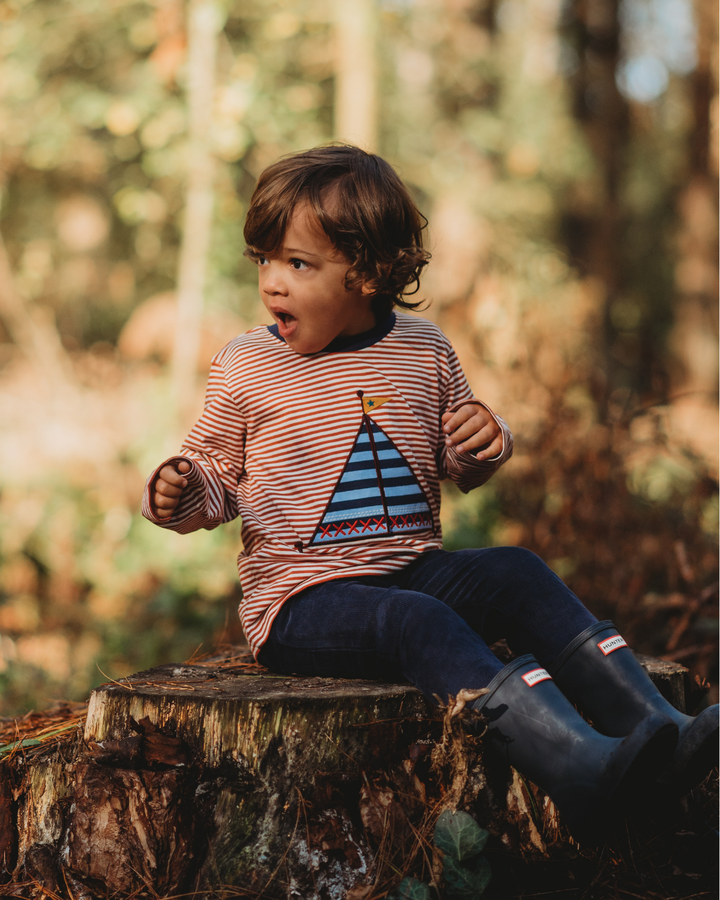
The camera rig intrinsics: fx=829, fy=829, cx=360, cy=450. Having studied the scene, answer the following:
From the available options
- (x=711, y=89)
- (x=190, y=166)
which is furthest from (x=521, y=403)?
(x=711, y=89)

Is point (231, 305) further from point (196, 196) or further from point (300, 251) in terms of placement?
point (300, 251)

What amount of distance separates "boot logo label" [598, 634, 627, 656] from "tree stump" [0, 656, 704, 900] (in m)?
0.36

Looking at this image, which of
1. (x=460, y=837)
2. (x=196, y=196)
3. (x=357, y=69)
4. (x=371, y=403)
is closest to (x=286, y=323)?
(x=371, y=403)

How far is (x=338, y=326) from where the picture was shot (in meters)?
2.24

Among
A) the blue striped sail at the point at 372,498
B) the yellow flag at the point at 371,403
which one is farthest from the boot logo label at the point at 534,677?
the yellow flag at the point at 371,403

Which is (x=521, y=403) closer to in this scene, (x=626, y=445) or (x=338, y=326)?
(x=626, y=445)

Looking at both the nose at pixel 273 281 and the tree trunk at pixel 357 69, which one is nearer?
the nose at pixel 273 281

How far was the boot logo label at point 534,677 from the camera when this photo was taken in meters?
1.74

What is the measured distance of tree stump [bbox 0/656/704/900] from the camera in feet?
5.93

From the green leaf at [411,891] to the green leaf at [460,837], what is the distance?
0.08m

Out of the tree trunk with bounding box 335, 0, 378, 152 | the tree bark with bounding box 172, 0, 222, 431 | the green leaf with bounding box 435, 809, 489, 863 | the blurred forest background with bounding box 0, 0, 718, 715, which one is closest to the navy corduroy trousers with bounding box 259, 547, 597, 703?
the green leaf with bounding box 435, 809, 489, 863

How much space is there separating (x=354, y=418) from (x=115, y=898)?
126 cm

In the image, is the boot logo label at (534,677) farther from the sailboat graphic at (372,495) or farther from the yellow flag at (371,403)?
the yellow flag at (371,403)

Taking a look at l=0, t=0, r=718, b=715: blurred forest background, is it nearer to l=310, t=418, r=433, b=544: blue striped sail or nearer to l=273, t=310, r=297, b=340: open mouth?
l=310, t=418, r=433, b=544: blue striped sail
